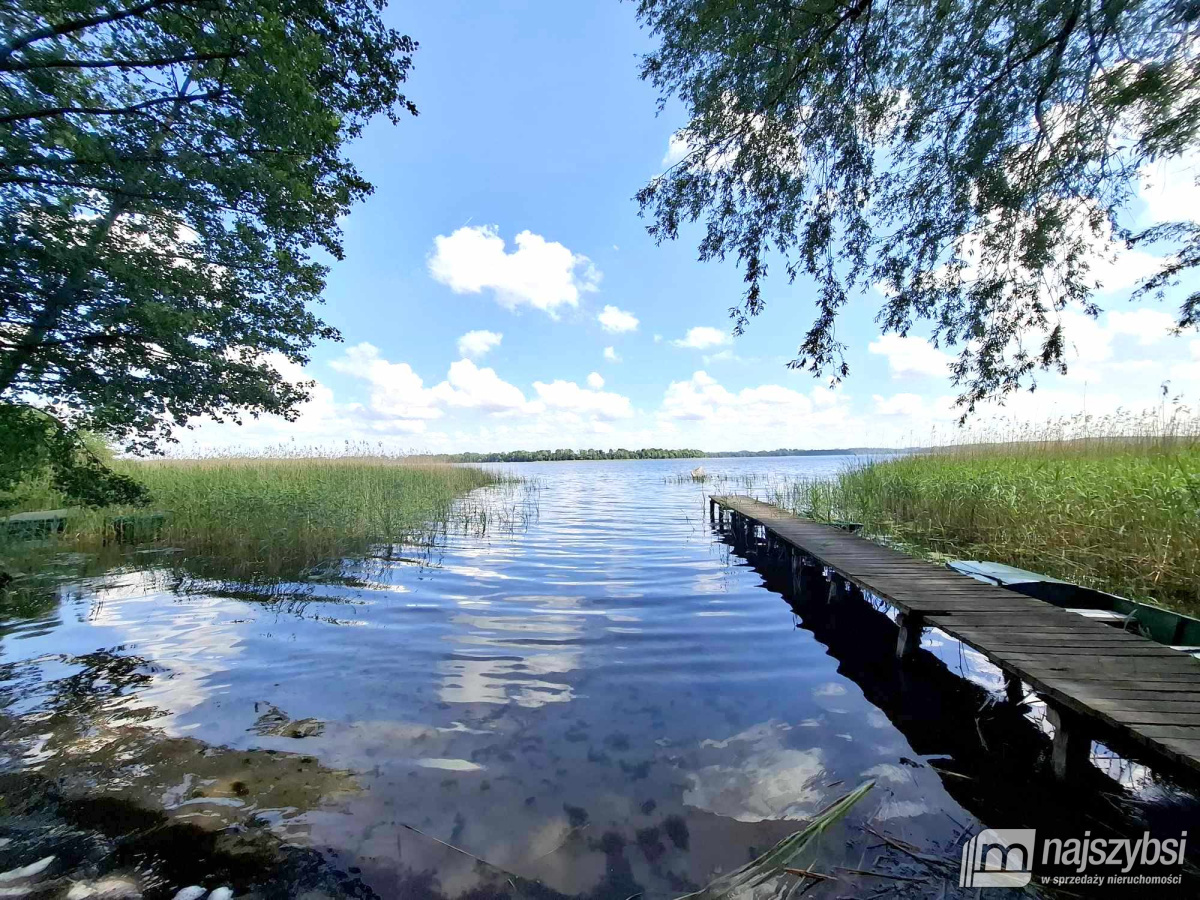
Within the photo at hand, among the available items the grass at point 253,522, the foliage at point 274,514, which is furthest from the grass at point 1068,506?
the foliage at point 274,514

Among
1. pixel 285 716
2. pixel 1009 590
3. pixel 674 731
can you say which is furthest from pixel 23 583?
pixel 1009 590

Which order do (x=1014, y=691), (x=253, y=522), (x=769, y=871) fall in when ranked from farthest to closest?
(x=253, y=522) → (x=1014, y=691) → (x=769, y=871)

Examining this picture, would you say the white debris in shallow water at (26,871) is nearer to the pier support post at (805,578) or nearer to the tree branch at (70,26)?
the tree branch at (70,26)

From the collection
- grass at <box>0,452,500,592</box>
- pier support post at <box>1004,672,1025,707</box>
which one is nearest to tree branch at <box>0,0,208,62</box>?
grass at <box>0,452,500,592</box>

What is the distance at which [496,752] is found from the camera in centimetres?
309

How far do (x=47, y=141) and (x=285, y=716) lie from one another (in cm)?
593

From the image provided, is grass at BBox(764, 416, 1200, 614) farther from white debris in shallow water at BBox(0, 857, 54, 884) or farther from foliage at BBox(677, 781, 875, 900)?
white debris in shallow water at BBox(0, 857, 54, 884)

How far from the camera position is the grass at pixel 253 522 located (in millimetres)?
7691

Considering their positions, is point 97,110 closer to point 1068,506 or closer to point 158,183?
point 158,183

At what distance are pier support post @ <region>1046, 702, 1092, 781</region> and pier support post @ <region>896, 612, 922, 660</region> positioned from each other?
60.4 inches

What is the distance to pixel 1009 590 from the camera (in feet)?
16.0

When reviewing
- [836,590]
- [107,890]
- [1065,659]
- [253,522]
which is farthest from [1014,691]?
[253,522]

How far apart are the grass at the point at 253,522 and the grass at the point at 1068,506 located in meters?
10.1

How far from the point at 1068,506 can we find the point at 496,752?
832cm
